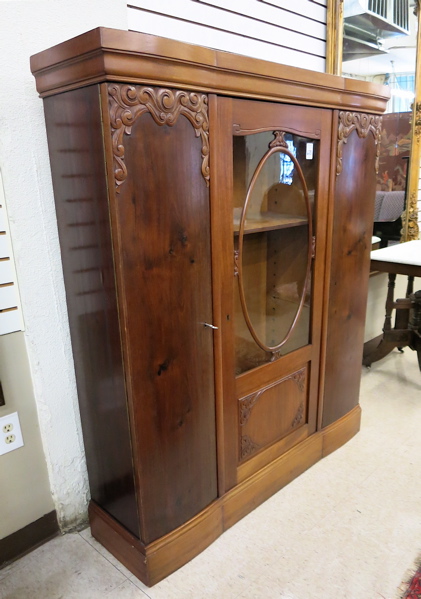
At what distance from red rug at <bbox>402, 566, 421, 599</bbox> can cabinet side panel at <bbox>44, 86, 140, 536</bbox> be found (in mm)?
927

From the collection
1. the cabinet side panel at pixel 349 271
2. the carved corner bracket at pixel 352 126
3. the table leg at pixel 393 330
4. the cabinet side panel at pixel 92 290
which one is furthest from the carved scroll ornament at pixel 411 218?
the cabinet side panel at pixel 92 290

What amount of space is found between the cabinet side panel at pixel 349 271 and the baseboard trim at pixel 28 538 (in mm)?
1272

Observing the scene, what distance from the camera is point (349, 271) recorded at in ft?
6.79

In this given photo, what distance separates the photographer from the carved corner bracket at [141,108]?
45.6 inches

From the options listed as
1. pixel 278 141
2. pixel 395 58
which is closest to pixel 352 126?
pixel 278 141

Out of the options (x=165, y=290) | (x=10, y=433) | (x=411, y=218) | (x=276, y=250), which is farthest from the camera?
(x=411, y=218)

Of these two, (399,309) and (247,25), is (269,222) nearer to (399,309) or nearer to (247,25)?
(247,25)

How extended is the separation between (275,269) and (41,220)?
0.91 m

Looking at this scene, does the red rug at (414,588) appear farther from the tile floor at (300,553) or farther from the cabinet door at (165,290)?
the cabinet door at (165,290)

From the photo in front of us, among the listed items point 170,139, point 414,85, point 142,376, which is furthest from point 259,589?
point 414,85

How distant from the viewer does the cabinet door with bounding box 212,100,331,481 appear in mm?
1570

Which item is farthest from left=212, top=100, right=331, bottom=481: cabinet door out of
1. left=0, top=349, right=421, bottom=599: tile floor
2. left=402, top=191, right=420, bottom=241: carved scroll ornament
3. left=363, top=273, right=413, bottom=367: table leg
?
left=402, top=191, right=420, bottom=241: carved scroll ornament

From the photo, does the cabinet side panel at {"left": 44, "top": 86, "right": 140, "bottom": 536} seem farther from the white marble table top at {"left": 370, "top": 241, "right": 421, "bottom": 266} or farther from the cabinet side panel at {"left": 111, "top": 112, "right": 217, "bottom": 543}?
the white marble table top at {"left": 370, "top": 241, "right": 421, "bottom": 266}

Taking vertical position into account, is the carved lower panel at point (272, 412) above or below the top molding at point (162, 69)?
below
